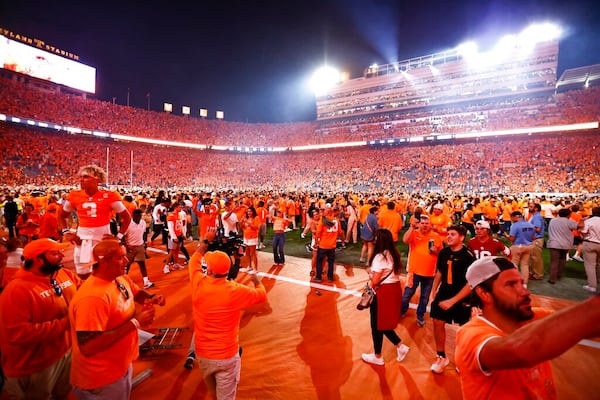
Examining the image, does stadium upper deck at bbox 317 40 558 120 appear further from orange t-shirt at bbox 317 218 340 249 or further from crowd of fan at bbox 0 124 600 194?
orange t-shirt at bbox 317 218 340 249

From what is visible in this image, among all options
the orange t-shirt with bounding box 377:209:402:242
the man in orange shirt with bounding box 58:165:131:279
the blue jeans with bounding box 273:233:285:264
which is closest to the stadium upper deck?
the orange t-shirt with bounding box 377:209:402:242

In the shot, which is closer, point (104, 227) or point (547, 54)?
point (104, 227)

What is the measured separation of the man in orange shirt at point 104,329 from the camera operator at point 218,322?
1.62 feet

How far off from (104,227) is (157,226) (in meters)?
6.63

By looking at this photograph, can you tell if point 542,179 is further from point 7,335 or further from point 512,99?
point 7,335

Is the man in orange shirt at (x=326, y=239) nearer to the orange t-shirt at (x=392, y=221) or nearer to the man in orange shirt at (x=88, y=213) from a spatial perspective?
the orange t-shirt at (x=392, y=221)

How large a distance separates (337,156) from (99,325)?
49.0 metres

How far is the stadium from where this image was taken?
419 centimetres

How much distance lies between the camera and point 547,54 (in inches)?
1452

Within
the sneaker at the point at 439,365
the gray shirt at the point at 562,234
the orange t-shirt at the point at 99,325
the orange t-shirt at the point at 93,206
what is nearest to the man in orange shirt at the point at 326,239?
the sneaker at the point at 439,365

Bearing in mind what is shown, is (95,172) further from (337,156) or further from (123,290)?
(337,156)

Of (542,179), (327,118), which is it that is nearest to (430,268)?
(542,179)

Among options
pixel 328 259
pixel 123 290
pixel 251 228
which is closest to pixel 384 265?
pixel 123 290

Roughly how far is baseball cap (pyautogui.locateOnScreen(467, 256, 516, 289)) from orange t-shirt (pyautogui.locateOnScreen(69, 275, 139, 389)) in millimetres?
2549
